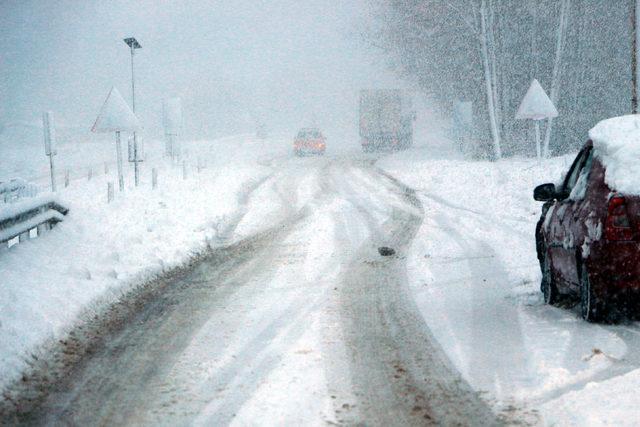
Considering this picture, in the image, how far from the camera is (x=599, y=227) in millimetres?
5426

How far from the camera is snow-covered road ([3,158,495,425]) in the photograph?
420 centimetres

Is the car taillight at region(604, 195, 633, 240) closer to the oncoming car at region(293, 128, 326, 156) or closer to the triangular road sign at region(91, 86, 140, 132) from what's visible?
the triangular road sign at region(91, 86, 140, 132)

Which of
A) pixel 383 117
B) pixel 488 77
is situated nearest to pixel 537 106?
pixel 488 77

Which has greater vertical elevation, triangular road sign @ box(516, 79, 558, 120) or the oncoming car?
triangular road sign @ box(516, 79, 558, 120)

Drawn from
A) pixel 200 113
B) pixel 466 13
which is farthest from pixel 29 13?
pixel 466 13

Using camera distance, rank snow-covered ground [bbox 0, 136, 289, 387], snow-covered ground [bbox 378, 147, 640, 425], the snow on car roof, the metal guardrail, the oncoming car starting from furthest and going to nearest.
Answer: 1. the oncoming car
2. the metal guardrail
3. snow-covered ground [bbox 0, 136, 289, 387]
4. the snow on car roof
5. snow-covered ground [bbox 378, 147, 640, 425]

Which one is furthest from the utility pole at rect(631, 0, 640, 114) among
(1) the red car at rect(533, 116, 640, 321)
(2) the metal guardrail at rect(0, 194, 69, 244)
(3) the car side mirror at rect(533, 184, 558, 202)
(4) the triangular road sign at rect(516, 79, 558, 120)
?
(2) the metal guardrail at rect(0, 194, 69, 244)

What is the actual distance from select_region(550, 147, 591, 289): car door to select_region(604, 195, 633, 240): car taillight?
Answer: 1.37ft

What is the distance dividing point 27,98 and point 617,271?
4233 inches

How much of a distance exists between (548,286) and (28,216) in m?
7.17

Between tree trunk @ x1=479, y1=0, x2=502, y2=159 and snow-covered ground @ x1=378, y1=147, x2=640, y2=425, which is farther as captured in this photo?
tree trunk @ x1=479, y1=0, x2=502, y2=159

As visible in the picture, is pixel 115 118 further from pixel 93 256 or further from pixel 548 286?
pixel 548 286

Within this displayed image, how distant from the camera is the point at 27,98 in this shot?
99750 millimetres

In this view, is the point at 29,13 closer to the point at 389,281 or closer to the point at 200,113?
the point at 200,113
